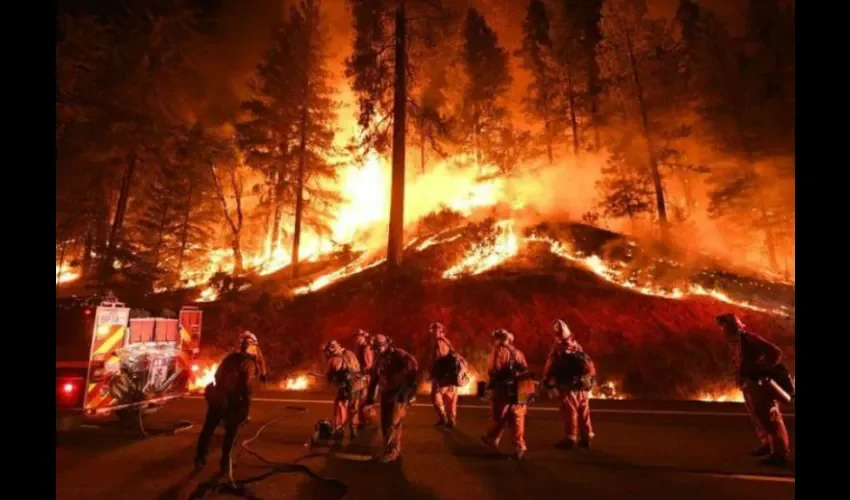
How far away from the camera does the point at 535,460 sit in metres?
6.81

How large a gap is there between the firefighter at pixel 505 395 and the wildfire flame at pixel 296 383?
8.45 m

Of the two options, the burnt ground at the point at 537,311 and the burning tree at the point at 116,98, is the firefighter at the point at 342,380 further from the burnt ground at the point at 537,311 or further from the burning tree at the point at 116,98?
the burning tree at the point at 116,98

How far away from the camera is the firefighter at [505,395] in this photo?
700 cm

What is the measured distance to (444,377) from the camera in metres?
8.73

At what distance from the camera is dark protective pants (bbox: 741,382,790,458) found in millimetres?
6375

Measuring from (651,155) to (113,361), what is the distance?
2387 cm

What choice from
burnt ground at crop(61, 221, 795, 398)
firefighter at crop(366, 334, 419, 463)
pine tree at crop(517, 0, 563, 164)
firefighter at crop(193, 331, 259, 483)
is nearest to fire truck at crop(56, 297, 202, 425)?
firefighter at crop(193, 331, 259, 483)

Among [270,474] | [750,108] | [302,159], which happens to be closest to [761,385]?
[270,474]

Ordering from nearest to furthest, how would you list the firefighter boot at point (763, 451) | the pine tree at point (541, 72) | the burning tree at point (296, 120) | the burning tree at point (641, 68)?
1. the firefighter boot at point (763, 451)
2. the burning tree at point (641, 68)
3. the burning tree at point (296, 120)
4. the pine tree at point (541, 72)

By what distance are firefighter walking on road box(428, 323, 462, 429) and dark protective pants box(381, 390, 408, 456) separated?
68.8 inches

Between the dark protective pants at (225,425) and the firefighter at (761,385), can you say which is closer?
the dark protective pants at (225,425)

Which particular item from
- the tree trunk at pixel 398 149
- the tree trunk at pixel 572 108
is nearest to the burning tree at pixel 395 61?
the tree trunk at pixel 398 149

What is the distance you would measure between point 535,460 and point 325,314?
42.1 feet
